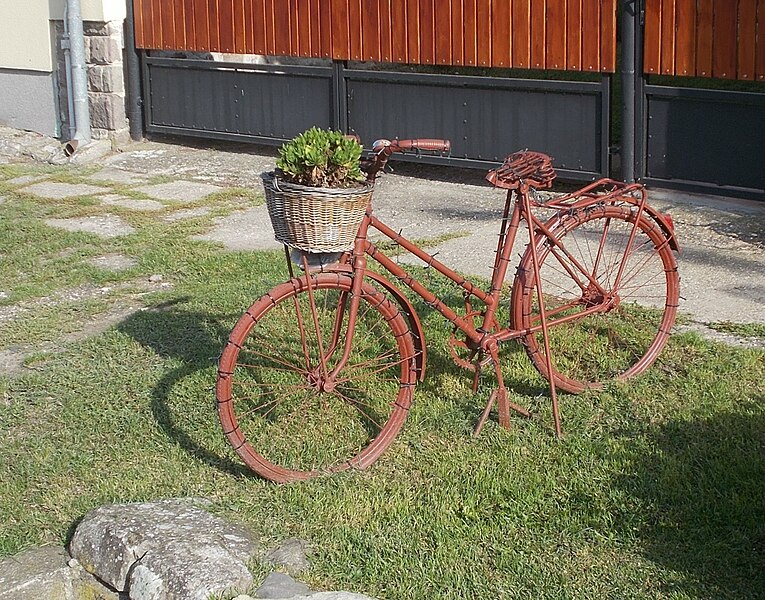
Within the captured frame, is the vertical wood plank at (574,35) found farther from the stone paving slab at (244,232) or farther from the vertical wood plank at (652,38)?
the stone paving slab at (244,232)

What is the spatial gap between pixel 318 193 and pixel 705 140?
15.7ft

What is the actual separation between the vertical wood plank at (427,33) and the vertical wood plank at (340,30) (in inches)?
28.7

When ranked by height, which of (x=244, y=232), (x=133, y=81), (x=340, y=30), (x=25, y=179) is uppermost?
(x=340, y=30)

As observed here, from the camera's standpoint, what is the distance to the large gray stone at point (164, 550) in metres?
3.97

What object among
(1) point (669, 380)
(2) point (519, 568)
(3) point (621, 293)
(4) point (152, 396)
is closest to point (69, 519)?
(4) point (152, 396)

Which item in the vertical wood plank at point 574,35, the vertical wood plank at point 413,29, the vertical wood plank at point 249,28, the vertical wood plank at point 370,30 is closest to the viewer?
the vertical wood plank at point 574,35

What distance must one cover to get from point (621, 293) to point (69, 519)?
318 centimetres

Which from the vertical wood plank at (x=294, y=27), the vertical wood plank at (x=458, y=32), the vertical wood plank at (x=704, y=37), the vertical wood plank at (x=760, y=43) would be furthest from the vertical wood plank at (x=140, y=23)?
the vertical wood plank at (x=760, y=43)

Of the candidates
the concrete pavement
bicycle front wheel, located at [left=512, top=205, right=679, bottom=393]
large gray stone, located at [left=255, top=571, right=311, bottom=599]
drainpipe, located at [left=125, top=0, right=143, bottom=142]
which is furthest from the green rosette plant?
drainpipe, located at [left=125, top=0, right=143, bottom=142]

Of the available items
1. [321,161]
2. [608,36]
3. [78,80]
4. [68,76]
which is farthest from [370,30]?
[321,161]

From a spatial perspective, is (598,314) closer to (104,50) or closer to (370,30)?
(370,30)

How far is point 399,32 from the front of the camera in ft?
32.1

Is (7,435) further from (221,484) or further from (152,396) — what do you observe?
(221,484)

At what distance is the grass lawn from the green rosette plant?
1.13 metres
